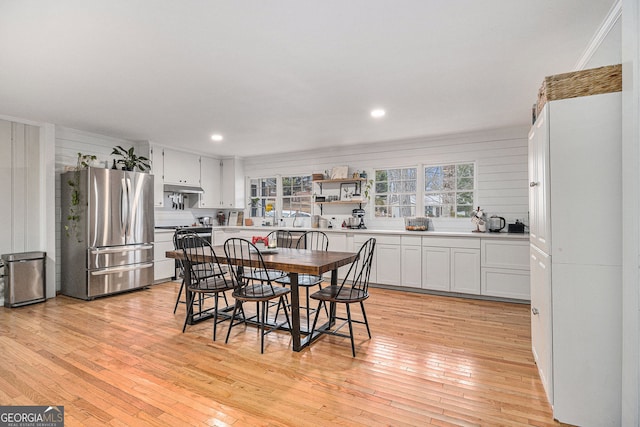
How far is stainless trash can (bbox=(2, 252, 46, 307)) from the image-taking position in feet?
14.1

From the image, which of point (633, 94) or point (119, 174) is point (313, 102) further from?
point (119, 174)

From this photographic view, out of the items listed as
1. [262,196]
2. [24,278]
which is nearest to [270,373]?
[24,278]

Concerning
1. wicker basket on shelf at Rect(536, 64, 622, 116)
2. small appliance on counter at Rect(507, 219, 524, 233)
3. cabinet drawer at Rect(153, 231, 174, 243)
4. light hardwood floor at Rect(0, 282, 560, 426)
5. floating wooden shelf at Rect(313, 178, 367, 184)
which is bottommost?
light hardwood floor at Rect(0, 282, 560, 426)

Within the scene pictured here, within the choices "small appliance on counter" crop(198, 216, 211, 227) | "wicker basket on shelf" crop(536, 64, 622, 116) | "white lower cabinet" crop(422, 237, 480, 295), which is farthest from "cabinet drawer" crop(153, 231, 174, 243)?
"wicker basket on shelf" crop(536, 64, 622, 116)

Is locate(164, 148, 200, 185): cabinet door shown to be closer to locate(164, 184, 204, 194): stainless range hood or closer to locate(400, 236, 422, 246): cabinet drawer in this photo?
locate(164, 184, 204, 194): stainless range hood

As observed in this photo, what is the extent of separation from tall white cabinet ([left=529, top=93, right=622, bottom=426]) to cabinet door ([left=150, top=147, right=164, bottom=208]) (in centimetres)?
584

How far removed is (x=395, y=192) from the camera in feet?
19.7

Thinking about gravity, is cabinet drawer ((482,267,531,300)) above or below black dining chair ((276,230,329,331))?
below

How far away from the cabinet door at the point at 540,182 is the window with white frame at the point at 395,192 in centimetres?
327

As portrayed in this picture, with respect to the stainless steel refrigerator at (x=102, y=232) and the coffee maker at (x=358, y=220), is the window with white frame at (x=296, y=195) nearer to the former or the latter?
the coffee maker at (x=358, y=220)

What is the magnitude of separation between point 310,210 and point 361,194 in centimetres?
121

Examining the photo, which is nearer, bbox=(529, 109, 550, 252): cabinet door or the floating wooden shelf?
bbox=(529, 109, 550, 252): cabinet door

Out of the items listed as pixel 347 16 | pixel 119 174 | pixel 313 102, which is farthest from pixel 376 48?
pixel 119 174

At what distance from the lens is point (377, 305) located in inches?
176
